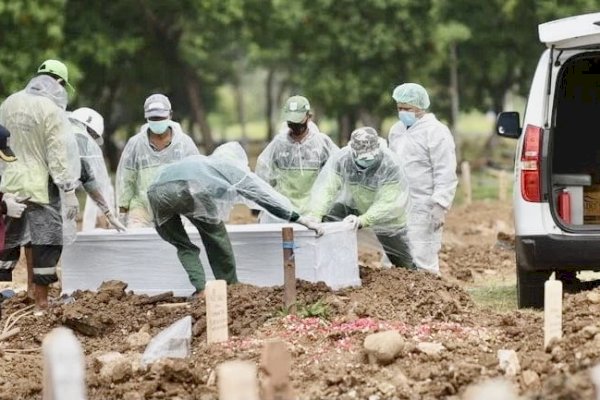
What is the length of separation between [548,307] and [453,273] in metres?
6.35

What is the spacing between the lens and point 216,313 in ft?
30.3

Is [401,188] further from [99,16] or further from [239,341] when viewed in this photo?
[99,16]

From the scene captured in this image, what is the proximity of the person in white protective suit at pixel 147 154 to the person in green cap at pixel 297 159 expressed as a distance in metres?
0.69

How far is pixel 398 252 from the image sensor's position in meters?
12.5

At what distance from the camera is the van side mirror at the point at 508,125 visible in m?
11.5

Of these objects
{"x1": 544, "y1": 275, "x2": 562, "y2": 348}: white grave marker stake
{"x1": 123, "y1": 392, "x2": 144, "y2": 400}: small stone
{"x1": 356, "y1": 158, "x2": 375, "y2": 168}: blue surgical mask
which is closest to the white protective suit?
{"x1": 356, "y1": 158, "x2": 375, "y2": 168}: blue surgical mask

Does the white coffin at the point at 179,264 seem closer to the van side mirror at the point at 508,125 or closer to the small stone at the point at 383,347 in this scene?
the van side mirror at the point at 508,125

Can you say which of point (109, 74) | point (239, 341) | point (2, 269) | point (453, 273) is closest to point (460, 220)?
point (453, 273)

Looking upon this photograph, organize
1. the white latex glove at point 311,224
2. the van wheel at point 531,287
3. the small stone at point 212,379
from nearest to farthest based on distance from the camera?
the small stone at point 212,379 → the van wheel at point 531,287 → the white latex glove at point 311,224

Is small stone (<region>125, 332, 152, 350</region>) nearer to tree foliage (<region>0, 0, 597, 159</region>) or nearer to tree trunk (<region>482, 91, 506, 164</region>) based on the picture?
tree foliage (<region>0, 0, 597, 159</region>)

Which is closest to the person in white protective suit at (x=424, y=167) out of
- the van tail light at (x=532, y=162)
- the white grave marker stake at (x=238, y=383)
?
the van tail light at (x=532, y=162)

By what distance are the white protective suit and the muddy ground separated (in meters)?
0.92

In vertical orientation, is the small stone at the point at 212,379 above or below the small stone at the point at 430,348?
below

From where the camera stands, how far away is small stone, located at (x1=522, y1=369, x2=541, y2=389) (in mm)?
7691
